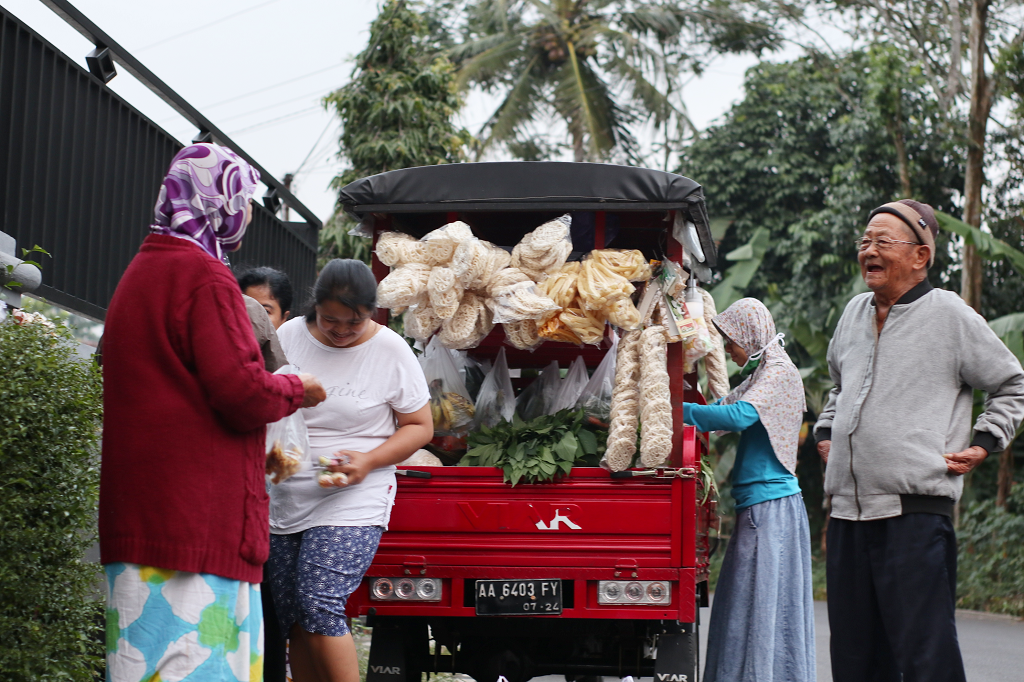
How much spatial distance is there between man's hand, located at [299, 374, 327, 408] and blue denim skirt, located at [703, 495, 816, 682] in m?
2.82

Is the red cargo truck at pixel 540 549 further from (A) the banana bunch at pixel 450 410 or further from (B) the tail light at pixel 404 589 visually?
(A) the banana bunch at pixel 450 410

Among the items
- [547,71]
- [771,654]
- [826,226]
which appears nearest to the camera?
[771,654]

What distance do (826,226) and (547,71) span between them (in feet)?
23.3

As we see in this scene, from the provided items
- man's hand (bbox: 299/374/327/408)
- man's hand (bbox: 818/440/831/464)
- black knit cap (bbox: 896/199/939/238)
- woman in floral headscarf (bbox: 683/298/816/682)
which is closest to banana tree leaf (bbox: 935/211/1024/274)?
woman in floral headscarf (bbox: 683/298/816/682)

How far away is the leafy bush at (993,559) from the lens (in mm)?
11789

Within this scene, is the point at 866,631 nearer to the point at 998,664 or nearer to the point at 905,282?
the point at 905,282

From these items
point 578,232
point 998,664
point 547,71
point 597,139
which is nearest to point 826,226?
point 597,139

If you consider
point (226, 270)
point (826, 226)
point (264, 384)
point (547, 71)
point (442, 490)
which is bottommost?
point (442, 490)

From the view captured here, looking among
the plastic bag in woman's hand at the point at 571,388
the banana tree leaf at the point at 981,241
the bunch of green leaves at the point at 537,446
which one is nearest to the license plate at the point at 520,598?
the bunch of green leaves at the point at 537,446

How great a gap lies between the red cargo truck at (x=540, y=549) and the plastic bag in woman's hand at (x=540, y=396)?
80 cm

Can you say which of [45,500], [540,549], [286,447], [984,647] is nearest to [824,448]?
[540,549]

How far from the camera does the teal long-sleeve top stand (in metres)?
5.07

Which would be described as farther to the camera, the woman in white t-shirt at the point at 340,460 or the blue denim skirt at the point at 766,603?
the blue denim skirt at the point at 766,603

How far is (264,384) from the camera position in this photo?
283cm
